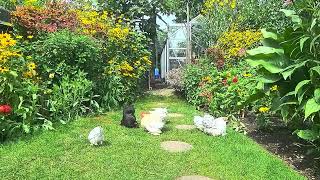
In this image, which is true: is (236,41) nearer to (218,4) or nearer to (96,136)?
(218,4)

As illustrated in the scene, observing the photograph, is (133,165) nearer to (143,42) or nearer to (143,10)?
(143,42)

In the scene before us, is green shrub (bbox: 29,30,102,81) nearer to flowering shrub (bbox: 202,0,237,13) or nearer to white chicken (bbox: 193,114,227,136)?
white chicken (bbox: 193,114,227,136)

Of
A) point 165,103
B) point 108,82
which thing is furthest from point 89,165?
point 165,103

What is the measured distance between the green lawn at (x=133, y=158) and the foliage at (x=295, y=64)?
70cm

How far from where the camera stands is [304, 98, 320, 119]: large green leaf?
382 cm

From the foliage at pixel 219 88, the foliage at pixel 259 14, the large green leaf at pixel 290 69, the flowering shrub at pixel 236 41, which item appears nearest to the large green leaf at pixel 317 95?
the large green leaf at pixel 290 69

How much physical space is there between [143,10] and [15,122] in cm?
959

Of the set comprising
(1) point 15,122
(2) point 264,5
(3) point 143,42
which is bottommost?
(1) point 15,122

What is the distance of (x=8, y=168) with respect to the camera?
4000 millimetres

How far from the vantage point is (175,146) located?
5.02 metres

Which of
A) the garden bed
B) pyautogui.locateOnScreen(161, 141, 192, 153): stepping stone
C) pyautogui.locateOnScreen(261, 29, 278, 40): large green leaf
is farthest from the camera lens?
pyautogui.locateOnScreen(161, 141, 192, 153): stepping stone

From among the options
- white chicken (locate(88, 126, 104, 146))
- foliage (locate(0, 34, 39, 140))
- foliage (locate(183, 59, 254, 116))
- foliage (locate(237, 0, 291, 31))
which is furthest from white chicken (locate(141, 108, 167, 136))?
foliage (locate(237, 0, 291, 31))

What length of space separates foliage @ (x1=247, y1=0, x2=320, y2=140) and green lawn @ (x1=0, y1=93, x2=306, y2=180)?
700mm

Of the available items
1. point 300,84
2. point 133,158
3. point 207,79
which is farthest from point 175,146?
point 207,79
